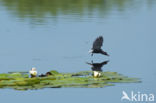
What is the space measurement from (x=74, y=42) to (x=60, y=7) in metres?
8.64

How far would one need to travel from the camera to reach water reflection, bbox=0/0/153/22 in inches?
887

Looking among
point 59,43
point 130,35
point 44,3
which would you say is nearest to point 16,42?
point 59,43

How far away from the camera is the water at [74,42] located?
11531mm

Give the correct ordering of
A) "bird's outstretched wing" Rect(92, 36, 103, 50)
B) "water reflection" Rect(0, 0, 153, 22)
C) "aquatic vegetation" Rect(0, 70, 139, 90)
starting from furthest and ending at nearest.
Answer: "water reflection" Rect(0, 0, 153, 22) → "bird's outstretched wing" Rect(92, 36, 103, 50) → "aquatic vegetation" Rect(0, 70, 139, 90)

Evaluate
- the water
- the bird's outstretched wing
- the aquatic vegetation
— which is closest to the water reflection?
the water

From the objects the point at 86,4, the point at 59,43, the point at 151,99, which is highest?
the point at 86,4

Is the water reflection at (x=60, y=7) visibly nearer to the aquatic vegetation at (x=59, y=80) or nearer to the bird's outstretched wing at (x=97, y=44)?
the bird's outstretched wing at (x=97, y=44)

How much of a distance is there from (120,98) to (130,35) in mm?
6650

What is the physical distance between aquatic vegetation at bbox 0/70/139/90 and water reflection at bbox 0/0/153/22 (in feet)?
30.0

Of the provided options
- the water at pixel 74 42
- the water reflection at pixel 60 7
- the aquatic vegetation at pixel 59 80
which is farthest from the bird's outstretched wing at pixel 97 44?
the water reflection at pixel 60 7

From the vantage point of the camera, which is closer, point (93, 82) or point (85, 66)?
point (93, 82)

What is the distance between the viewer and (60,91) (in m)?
11.5

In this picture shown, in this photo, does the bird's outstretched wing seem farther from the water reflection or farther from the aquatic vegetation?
the water reflection

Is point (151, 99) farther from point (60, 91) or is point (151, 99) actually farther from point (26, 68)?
point (26, 68)
